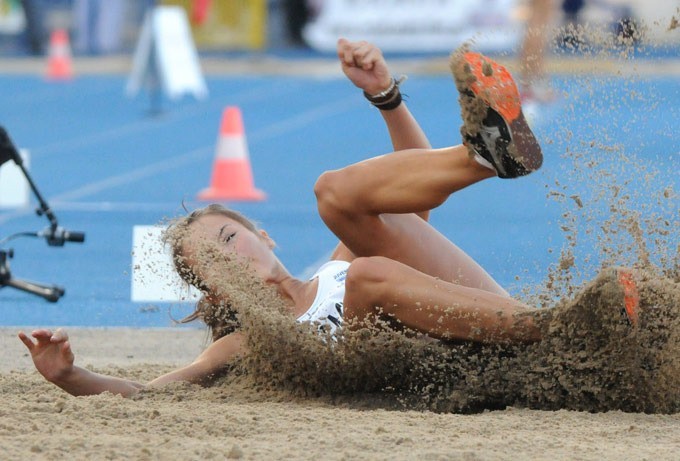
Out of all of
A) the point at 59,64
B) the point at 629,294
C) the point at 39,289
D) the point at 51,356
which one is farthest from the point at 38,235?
the point at 59,64

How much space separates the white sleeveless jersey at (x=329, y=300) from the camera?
13.9ft

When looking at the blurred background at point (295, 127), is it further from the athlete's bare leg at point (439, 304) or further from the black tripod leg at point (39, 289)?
the athlete's bare leg at point (439, 304)

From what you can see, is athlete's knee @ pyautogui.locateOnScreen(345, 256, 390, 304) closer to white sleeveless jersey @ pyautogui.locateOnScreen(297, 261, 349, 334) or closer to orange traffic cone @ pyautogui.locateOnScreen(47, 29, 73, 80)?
white sleeveless jersey @ pyautogui.locateOnScreen(297, 261, 349, 334)

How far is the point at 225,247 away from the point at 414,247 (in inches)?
27.6

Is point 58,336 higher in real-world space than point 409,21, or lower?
lower

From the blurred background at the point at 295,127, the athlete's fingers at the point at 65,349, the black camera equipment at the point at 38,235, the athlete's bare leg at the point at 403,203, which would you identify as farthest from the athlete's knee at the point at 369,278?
the black camera equipment at the point at 38,235

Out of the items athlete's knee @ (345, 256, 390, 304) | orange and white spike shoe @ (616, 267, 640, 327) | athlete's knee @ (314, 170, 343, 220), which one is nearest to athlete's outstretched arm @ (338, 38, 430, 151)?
athlete's knee @ (314, 170, 343, 220)

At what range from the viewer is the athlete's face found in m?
4.45

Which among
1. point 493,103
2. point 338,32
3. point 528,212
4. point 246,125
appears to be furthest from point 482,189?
point 338,32

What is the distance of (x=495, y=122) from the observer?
366 cm

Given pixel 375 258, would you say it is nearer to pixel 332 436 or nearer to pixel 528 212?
pixel 332 436

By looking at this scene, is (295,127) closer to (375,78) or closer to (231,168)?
(231,168)

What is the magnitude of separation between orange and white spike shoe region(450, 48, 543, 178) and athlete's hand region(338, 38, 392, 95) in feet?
2.27

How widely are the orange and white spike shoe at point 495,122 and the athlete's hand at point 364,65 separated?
691mm
